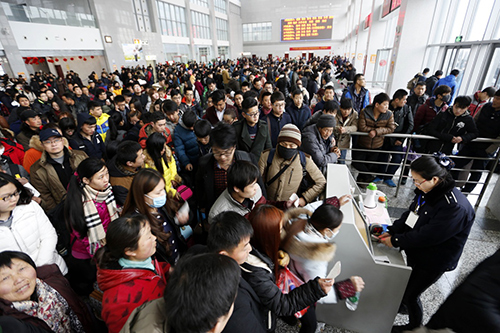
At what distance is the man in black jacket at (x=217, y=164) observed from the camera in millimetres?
2098

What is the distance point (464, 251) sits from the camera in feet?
9.04

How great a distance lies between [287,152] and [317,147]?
760mm

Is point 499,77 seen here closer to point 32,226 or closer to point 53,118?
point 32,226

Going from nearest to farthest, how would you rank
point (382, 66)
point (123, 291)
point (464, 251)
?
point (123, 291), point (464, 251), point (382, 66)

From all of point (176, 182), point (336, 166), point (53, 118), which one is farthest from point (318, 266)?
point (53, 118)

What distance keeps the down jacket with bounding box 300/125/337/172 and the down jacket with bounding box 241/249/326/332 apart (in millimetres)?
1650

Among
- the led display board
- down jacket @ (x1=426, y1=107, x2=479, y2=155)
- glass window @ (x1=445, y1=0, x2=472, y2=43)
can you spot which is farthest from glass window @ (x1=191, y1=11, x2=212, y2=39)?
down jacket @ (x1=426, y1=107, x2=479, y2=155)

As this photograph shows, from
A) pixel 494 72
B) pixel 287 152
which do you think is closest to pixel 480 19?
pixel 494 72

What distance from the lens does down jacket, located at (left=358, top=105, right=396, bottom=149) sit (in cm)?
347

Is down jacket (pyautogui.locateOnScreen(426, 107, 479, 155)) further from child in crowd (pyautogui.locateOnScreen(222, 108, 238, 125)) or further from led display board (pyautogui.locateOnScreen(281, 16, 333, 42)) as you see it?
led display board (pyautogui.locateOnScreen(281, 16, 333, 42))

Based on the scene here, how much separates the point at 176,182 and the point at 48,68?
19.1 metres

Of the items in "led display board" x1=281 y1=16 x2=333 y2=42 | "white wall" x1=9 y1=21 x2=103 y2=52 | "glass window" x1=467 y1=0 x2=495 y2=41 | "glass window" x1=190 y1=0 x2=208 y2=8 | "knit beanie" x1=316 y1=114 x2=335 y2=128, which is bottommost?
"knit beanie" x1=316 y1=114 x2=335 y2=128

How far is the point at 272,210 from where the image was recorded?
55.1 inches

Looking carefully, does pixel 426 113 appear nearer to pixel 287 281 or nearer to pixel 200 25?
pixel 287 281
